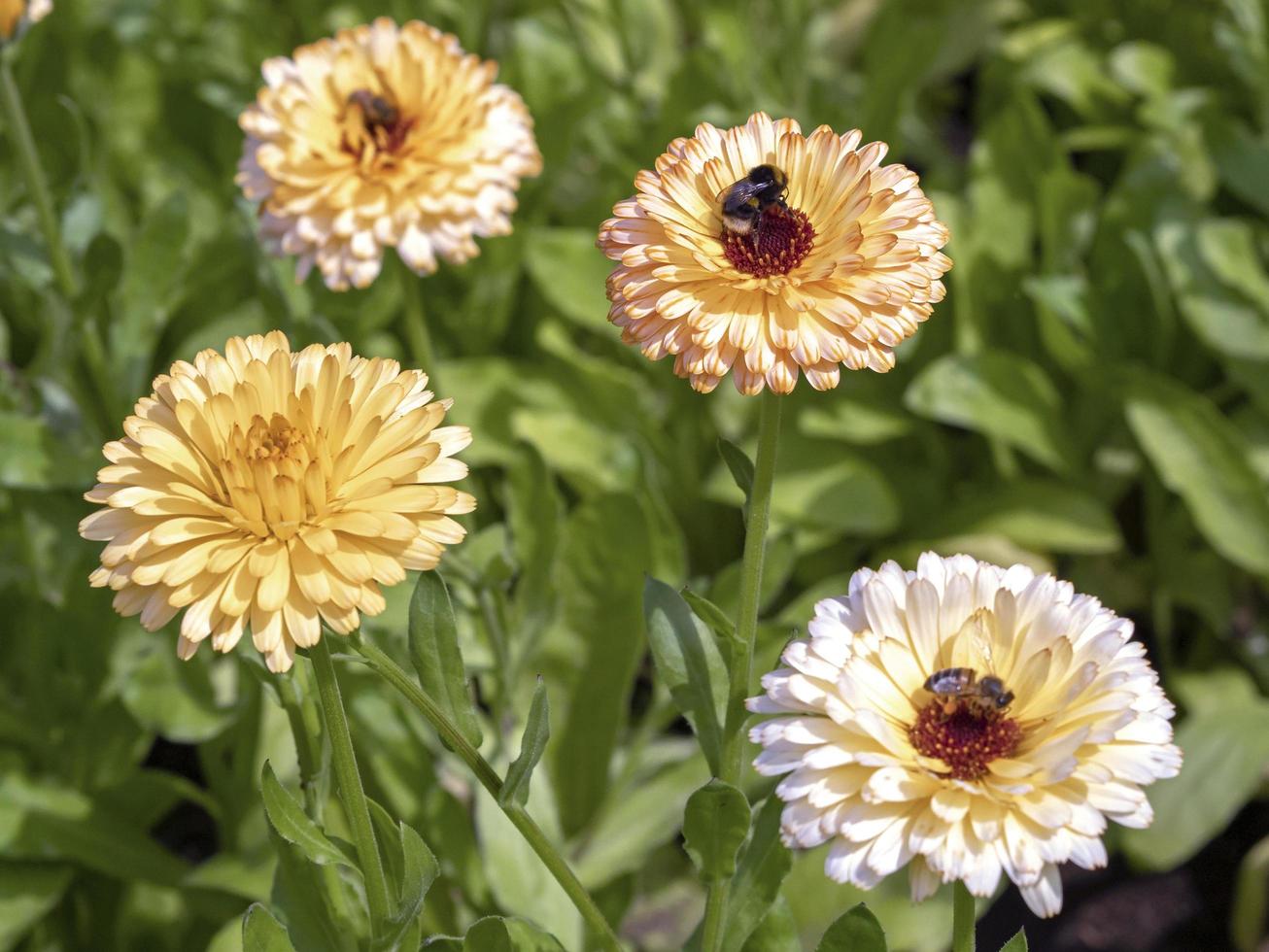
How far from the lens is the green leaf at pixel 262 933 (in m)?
1.35

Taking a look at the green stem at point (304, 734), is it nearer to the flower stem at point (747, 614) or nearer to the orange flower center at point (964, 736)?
the flower stem at point (747, 614)

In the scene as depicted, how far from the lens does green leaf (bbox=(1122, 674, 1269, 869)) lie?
238cm

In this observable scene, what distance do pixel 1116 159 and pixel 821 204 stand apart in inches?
97.4

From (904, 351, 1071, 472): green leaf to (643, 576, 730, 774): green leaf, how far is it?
1257mm

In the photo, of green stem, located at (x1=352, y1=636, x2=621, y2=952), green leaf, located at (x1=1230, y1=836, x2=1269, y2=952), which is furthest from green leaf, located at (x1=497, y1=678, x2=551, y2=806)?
green leaf, located at (x1=1230, y1=836, x2=1269, y2=952)

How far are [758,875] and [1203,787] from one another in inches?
48.8

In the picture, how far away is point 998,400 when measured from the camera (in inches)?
106

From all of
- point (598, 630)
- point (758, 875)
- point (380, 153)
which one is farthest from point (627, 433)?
point (758, 875)

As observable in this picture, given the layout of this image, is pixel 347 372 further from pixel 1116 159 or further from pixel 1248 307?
pixel 1116 159

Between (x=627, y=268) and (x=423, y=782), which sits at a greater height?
(x=627, y=268)

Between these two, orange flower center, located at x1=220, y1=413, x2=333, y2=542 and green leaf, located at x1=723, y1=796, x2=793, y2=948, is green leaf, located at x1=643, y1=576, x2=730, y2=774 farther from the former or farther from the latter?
orange flower center, located at x1=220, y1=413, x2=333, y2=542

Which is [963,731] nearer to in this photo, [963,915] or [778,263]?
[963,915]

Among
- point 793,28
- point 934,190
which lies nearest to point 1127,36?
point 934,190

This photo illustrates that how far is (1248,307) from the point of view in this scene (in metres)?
2.72
